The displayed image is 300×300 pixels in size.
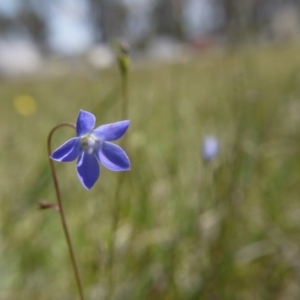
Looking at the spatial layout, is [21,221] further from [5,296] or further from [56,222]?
[5,296]

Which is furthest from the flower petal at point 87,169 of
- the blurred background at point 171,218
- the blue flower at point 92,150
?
the blurred background at point 171,218

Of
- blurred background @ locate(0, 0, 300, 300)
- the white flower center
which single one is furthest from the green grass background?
the white flower center

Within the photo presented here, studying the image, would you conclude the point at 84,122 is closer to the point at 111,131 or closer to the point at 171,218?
the point at 111,131

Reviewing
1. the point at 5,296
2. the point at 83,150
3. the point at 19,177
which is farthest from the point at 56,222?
the point at 83,150

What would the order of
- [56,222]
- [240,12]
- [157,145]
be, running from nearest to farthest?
[240,12] → [56,222] → [157,145]

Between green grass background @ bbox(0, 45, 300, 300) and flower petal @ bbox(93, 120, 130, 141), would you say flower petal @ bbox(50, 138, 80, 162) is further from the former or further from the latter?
green grass background @ bbox(0, 45, 300, 300)
